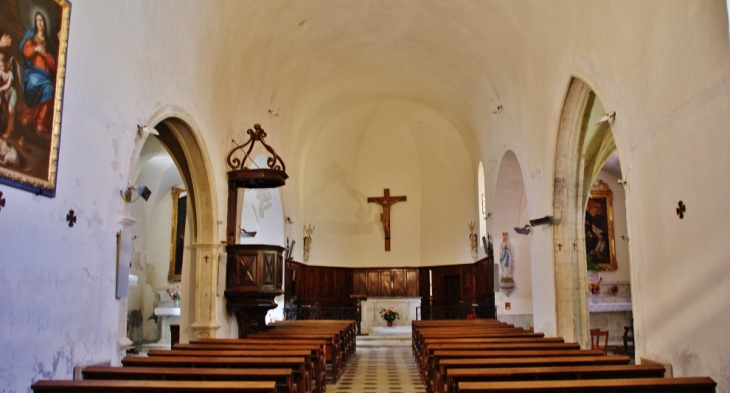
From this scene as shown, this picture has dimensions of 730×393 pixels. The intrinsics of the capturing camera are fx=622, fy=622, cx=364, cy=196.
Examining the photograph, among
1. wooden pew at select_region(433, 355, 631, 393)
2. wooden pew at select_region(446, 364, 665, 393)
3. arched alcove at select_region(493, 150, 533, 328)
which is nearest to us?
wooden pew at select_region(446, 364, 665, 393)

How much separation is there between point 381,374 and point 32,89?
23.8 ft

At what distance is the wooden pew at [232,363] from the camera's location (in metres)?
6.23

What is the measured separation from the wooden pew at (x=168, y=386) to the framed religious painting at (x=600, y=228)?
45.1 ft

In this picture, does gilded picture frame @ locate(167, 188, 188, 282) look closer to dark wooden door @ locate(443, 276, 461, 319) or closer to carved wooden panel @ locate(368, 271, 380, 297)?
carved wooden panel @ locate(368, 271, 380, 297)

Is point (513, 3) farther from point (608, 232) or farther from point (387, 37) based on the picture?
point (608, 232)

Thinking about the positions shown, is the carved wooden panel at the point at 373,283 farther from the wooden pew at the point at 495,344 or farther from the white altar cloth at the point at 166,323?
the wooden pew at the point at 495,344

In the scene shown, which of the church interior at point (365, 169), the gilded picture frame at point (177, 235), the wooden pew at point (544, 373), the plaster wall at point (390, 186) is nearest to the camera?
the wooden pew at point (544, 373)

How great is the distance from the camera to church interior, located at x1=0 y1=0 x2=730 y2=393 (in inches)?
232

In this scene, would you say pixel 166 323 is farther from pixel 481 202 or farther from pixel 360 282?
pixel 481 202

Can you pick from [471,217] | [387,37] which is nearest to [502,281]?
[471,217]

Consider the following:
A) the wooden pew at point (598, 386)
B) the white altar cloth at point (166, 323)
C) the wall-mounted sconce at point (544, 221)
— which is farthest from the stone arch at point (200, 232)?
the wooden pew at point (598, 386)

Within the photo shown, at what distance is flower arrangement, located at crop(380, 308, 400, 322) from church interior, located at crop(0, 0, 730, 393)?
0.29 meters

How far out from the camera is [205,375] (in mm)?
5359

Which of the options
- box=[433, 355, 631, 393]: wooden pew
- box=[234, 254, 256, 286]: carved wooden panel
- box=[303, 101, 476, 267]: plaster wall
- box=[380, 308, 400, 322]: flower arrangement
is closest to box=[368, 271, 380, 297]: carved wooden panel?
box=[303, 101, 476, 267]: plaster wall
